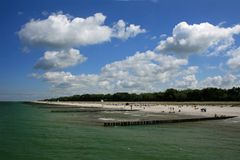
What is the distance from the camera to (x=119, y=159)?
92.0 ft

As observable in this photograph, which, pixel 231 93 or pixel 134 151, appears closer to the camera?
pixel 134 151

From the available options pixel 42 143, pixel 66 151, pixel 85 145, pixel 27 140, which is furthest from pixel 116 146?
pixel 27 140

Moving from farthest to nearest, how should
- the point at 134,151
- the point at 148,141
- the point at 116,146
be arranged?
1. the point at 148,141
2. the point at 116,146
3. the point at 134,151

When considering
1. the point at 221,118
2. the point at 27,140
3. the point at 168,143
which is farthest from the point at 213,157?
the point at 221,118

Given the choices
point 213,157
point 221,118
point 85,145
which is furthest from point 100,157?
point 221,118

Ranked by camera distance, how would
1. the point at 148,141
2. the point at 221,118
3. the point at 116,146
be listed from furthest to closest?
the point at 221,118 < the point at 148,141 < the point at 116,146

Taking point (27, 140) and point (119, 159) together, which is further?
point (27, 140)

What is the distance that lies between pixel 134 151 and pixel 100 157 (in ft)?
14.0

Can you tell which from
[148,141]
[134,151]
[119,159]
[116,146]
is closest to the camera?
[119,159]

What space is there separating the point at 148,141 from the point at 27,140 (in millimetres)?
13932

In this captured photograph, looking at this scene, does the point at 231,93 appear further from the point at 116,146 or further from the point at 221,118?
the point at 116,146

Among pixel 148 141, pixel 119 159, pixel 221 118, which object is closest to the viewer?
pixel 119 159

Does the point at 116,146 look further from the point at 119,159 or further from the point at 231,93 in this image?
the point at 231,93

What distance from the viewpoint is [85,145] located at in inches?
1368
